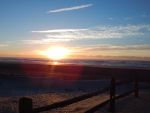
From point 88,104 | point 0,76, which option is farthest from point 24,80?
point 88,104

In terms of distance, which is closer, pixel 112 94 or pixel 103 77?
pixel 112 94

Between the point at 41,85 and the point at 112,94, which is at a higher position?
the point at 112,94

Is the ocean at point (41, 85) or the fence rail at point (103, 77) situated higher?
the fence rail at point (103, 77)

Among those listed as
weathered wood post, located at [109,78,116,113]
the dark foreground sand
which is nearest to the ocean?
the dark foreground sand

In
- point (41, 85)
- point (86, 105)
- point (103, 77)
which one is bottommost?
point (86, 105)

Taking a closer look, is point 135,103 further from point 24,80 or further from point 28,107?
point 24,80

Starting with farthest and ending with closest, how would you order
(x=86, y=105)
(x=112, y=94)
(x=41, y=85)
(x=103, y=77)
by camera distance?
(x=103, y=77) → (x=41, y=85) → (x=86, y=105) → (x=112, y=94)

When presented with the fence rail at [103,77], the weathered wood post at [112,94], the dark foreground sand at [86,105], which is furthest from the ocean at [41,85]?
the weathered wood post at [112,94]

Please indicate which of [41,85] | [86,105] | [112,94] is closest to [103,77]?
[41,85]

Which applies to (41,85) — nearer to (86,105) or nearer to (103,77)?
(86,105)

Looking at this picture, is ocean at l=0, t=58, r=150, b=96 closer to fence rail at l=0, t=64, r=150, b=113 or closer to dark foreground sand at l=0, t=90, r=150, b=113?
fence rail at l=0, t=64, r=150, b=113

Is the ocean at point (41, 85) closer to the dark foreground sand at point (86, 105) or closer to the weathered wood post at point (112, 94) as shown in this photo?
the dark foreground sand at point (86, 105)

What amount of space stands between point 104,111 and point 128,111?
38.0 inches

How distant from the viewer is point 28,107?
17.9ft
